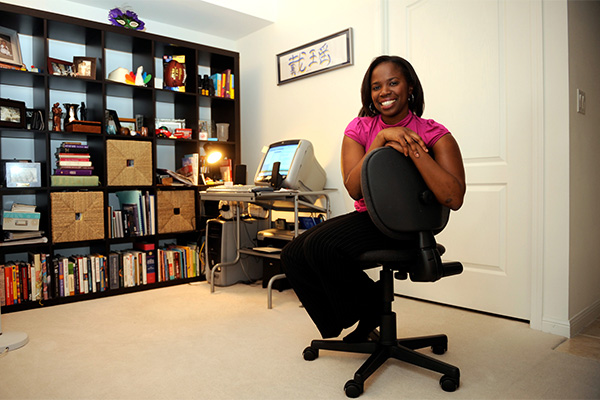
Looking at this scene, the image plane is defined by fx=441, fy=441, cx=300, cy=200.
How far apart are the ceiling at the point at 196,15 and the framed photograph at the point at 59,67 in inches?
23.2

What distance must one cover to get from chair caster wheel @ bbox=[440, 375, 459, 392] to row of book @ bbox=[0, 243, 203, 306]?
7.45ft

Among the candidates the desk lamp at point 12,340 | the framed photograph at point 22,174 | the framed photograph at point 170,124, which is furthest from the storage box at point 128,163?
the desk lamp at point 12,340

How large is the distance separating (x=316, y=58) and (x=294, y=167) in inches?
39.3

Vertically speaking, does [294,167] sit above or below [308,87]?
below

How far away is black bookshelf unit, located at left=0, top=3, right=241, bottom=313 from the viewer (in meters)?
2.75

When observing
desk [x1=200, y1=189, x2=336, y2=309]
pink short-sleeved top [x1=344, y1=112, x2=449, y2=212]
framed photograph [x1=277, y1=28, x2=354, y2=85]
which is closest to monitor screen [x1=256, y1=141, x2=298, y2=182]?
desk [x1=200, y1=189, x2=336, y2=309]

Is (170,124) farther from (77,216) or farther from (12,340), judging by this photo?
(12,340)

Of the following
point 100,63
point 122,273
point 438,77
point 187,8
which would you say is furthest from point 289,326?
point 187,8

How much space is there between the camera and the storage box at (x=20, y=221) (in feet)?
8.55

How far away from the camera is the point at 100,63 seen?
297 centimetres

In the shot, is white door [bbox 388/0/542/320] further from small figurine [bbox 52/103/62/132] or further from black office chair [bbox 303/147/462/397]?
small figurine [bbox 52/103/62/132]

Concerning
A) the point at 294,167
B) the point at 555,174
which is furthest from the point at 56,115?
the point at 555,174

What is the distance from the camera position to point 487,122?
2.38m

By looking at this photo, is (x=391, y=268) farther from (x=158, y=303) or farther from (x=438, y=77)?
(x=158, y=303)
